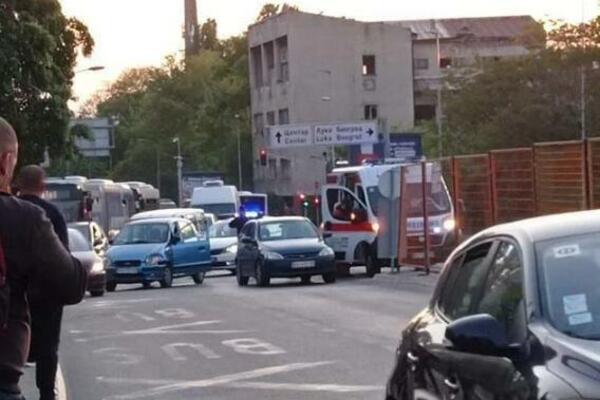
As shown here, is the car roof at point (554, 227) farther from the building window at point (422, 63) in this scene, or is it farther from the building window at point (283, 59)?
the building window at point (422, 63)

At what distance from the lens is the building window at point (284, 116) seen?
288 feet

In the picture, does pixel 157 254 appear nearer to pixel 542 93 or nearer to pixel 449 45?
pixel 542 93

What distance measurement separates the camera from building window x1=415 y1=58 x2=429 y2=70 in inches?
3996

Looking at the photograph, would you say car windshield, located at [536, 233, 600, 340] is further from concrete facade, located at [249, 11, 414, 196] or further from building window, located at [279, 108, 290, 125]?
building window, located at [279, 108, 290, 125]

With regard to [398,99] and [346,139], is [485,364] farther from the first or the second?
[398,99]

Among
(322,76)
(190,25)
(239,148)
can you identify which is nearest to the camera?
(322,76)

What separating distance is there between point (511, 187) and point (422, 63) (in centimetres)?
7297

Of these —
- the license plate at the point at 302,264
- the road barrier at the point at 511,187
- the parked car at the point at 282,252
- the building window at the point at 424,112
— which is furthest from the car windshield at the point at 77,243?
the building window at the point at 424,112

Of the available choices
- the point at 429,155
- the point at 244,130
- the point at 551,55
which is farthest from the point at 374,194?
the point at 244,130

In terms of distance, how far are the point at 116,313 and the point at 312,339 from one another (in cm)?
726

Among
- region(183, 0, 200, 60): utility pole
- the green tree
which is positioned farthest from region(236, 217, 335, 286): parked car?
region(183, 0, 200, 60): utility pole

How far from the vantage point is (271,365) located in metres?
16.0

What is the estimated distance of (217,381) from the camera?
48.9 ft

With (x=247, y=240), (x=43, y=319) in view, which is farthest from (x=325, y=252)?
(x=43, y=319)
